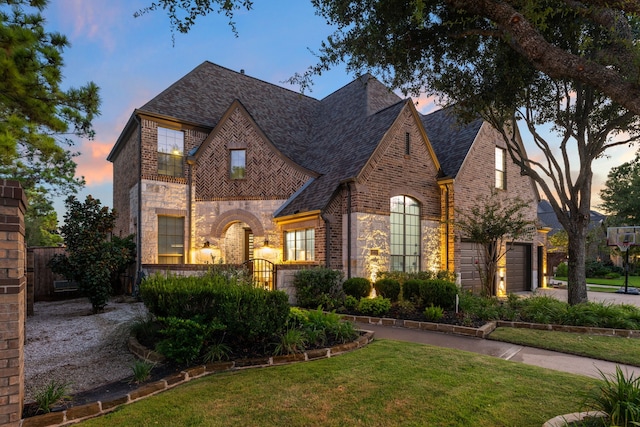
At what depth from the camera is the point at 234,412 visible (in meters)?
3.82

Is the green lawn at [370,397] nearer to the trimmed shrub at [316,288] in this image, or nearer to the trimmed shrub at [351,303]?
the trimmed shrub at [351,303]

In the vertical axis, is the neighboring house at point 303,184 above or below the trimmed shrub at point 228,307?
above

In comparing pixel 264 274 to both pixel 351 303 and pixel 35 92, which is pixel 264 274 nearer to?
pixel 351 303

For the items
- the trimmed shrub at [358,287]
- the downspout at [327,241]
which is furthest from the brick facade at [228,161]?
the trimmed shrub at [358,287]

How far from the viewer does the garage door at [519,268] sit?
1672 centimetres

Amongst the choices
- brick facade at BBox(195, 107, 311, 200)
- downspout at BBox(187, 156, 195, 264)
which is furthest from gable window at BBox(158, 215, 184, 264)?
brick facade at BBox(195, 107, 311, 200)

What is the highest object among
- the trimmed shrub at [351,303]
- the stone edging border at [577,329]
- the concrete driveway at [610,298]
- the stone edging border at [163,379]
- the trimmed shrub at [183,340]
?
the trimmed shrub at [183,340]

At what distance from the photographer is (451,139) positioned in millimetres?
16172

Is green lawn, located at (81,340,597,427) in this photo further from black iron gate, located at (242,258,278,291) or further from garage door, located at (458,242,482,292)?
garage door, located at (458,242,482,292)

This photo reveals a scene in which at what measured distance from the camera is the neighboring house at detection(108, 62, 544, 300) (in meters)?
12.2

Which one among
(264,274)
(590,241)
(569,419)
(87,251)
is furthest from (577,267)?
(590,241)

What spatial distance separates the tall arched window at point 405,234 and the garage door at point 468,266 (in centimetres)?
220

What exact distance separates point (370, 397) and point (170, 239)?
12.4 metres

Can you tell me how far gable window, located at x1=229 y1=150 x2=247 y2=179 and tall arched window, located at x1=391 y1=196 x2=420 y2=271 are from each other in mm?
6538
